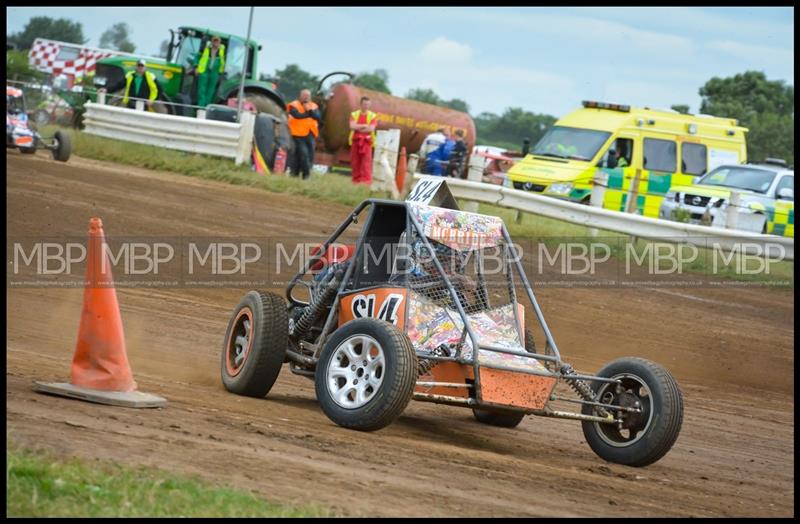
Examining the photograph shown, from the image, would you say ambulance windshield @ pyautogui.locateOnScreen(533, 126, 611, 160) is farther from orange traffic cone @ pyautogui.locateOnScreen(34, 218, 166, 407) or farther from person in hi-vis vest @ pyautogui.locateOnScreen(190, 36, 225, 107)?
orange traffic cone @ pyautogui.locateOnScreen(34, 218, 166, 407)

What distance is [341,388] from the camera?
6.49m

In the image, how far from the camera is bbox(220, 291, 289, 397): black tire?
24.1 ft

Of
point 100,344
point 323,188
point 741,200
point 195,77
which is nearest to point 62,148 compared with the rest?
point 323,188

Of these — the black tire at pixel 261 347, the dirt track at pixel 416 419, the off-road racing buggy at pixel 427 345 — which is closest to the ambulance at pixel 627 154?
the dirt track at pixel 416 419

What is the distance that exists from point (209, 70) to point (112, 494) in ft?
71.5

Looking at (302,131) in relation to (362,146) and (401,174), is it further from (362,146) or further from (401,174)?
(362,146)

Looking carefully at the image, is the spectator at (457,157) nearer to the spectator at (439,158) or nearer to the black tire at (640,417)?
the spectator at (439,158)

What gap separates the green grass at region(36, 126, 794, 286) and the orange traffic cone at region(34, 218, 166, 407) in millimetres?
10665

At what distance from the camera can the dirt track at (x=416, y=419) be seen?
4.96 metres

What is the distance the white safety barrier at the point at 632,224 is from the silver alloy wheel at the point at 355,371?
339 inches

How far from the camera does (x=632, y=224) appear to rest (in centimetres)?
1644

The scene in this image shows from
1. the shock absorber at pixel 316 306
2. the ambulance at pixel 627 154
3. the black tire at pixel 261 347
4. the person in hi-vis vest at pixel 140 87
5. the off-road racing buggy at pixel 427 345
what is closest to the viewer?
the off-road racing buggy at pixel 427 345

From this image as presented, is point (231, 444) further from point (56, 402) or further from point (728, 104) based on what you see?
point (728, 104)

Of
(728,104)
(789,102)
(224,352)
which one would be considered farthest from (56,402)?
(789,102)
